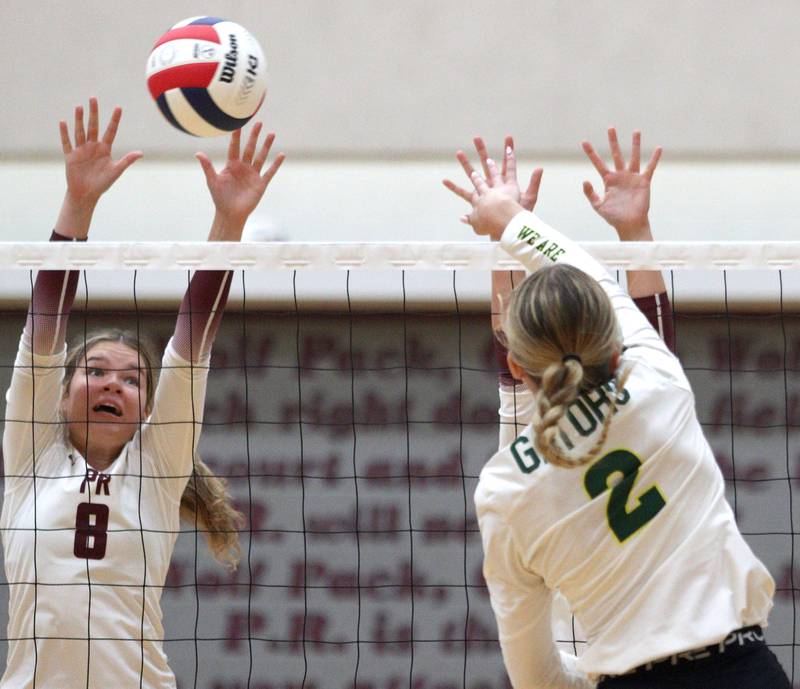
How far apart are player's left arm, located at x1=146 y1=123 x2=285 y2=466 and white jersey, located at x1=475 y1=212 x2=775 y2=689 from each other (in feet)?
4.36

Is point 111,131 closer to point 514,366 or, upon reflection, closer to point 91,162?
point 91,162

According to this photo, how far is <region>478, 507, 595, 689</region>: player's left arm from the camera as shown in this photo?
87.6 inches

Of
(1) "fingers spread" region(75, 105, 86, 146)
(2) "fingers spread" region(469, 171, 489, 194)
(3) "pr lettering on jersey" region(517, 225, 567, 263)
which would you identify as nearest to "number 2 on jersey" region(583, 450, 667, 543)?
(3) "pr lettering on jersey" region(517, 225, 567, 263)

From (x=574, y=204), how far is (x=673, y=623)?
4.49 metres

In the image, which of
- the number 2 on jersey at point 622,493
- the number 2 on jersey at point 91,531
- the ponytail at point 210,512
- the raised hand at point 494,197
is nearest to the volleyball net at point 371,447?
the ponytail at point 210,512

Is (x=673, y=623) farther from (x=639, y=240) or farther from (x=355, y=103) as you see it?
(x=355, y=103)

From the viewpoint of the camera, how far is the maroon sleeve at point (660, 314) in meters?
3.07

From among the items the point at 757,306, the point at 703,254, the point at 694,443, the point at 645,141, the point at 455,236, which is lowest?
the point at 694,443

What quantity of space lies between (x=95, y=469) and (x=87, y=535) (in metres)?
0.24

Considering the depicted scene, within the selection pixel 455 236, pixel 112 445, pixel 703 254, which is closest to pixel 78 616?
pixel 112 445

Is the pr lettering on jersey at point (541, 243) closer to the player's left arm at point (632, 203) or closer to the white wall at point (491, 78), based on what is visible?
the player's left arm at point (632, 203)

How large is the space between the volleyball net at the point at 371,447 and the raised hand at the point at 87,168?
235cm

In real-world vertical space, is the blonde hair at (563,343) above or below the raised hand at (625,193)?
below

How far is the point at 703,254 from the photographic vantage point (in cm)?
353
